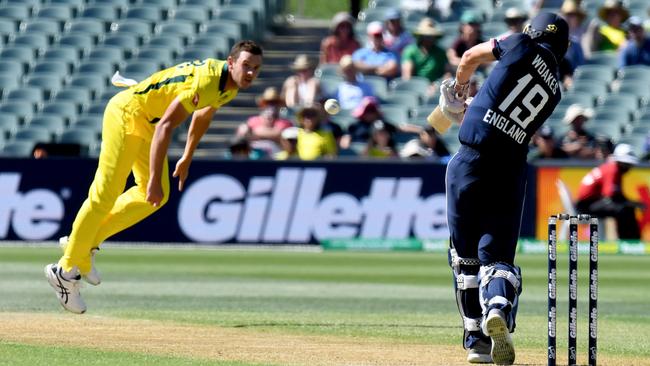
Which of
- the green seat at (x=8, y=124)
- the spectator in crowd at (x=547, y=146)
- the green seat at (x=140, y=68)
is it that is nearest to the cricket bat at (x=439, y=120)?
the spectator in crowd at (x=547, y=146)

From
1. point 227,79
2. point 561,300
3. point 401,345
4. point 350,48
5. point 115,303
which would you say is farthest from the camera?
point 350,48

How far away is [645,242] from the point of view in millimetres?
17844

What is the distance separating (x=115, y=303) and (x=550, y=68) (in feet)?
16.2

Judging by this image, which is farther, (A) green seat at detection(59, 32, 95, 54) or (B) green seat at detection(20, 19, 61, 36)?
(B) green seat at detection(20, 19, 61, 36)

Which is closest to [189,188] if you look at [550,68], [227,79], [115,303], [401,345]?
[115,303]

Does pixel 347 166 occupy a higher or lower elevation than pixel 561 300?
lower

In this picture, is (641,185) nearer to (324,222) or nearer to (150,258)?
(324,222)

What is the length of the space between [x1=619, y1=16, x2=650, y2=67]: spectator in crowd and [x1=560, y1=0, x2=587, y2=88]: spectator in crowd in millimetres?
607

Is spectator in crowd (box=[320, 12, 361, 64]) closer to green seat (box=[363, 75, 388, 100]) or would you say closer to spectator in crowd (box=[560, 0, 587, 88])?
green seat (box=[363, 75, 388, 100])

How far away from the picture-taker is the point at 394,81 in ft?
68.9

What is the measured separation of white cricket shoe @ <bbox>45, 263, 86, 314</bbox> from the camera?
8.94 meters

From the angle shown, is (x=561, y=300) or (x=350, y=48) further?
(x=350, y=48)

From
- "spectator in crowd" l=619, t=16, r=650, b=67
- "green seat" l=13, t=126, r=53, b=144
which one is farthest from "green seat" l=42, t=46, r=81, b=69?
"spectator in crowd" l=619, t=16, r=650, b=67

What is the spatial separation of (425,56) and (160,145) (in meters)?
12.3
